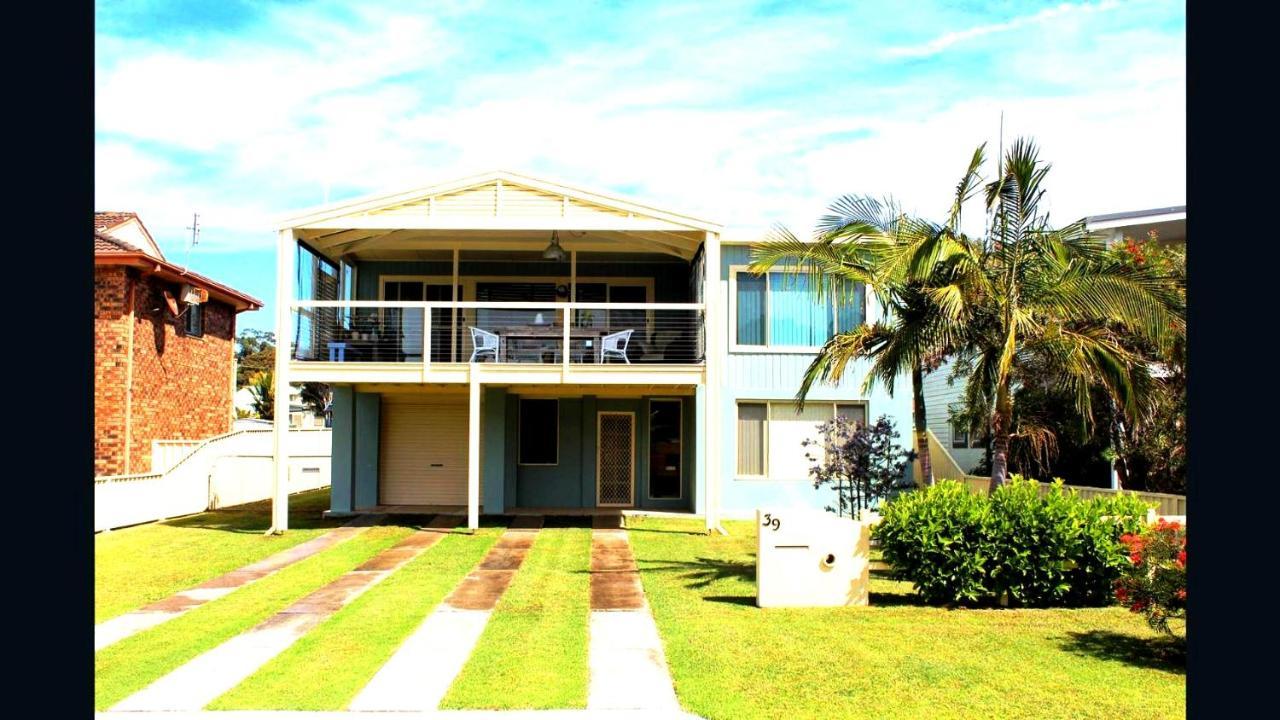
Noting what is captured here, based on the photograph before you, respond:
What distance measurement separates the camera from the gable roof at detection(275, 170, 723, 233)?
54.5 ft

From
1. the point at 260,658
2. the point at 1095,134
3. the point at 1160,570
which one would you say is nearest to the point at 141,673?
the point at 260,658

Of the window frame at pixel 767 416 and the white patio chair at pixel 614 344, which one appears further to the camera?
the window frame at pixel 767 416

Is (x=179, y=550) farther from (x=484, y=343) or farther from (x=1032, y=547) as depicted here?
(x=1032, y=547)

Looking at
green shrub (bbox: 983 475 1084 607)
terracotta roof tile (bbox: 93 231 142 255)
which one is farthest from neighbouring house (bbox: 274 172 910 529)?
green shrub (bbox: 983 475 1084 607)

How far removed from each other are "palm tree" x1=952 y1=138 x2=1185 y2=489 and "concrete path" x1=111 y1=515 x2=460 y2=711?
7.33m

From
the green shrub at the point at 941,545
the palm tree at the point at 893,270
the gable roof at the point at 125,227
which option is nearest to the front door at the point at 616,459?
the palm tree at the point at 893,270

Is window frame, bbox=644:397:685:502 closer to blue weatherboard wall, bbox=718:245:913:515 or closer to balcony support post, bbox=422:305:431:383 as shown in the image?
blue weatherboard wall, bbox=718:245:913:515

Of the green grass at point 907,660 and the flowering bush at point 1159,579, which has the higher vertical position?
the flowering bush at point 1159,579

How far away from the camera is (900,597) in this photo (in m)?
11.1

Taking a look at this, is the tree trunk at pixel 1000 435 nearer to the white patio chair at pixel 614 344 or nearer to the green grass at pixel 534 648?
the green grass at pixel 534 648

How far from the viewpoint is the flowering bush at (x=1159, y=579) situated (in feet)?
27.0

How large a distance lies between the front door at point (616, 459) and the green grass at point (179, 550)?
17.0ft

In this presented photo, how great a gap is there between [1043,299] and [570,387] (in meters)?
9.58

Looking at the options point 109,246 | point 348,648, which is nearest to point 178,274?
point 109,246
